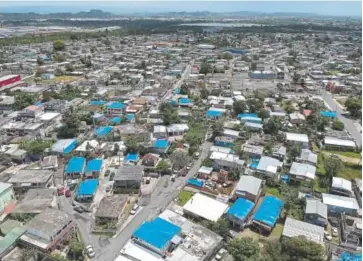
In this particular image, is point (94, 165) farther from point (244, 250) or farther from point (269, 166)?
point (269, 166)

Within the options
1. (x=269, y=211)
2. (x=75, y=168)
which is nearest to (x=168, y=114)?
(x=75, y=168)

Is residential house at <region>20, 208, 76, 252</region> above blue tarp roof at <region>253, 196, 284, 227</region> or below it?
above

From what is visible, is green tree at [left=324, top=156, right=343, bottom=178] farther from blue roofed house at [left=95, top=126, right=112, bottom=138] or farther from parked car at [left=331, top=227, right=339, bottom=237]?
blue roofed house at [left=95, top=126, right=112, bottom=138]

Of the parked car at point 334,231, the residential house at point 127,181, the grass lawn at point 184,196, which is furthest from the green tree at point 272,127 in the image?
the residential house at point 127,181

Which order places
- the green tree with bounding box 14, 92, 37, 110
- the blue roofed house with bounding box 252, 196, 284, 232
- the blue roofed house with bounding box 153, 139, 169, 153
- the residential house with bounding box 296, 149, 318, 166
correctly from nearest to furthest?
1. the blue roofed house with bounding box 252, 196, 284, 232
2. the residential house with bounding box 296, 149, 318, 166
3. the blue roofed house with bounding box 153, 139, 169, 153
4. the green tree with bounding box 14, 92, 37, 110

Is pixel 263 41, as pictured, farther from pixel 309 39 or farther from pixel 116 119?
pixel 116 119

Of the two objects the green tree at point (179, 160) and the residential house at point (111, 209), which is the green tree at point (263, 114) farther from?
the residential house at point (111, 209)

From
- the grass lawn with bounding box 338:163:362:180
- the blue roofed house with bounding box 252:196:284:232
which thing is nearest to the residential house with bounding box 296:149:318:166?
the grass lawn with bounding box 338:163:362:180

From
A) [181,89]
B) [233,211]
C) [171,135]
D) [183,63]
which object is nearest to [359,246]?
[233,211]
